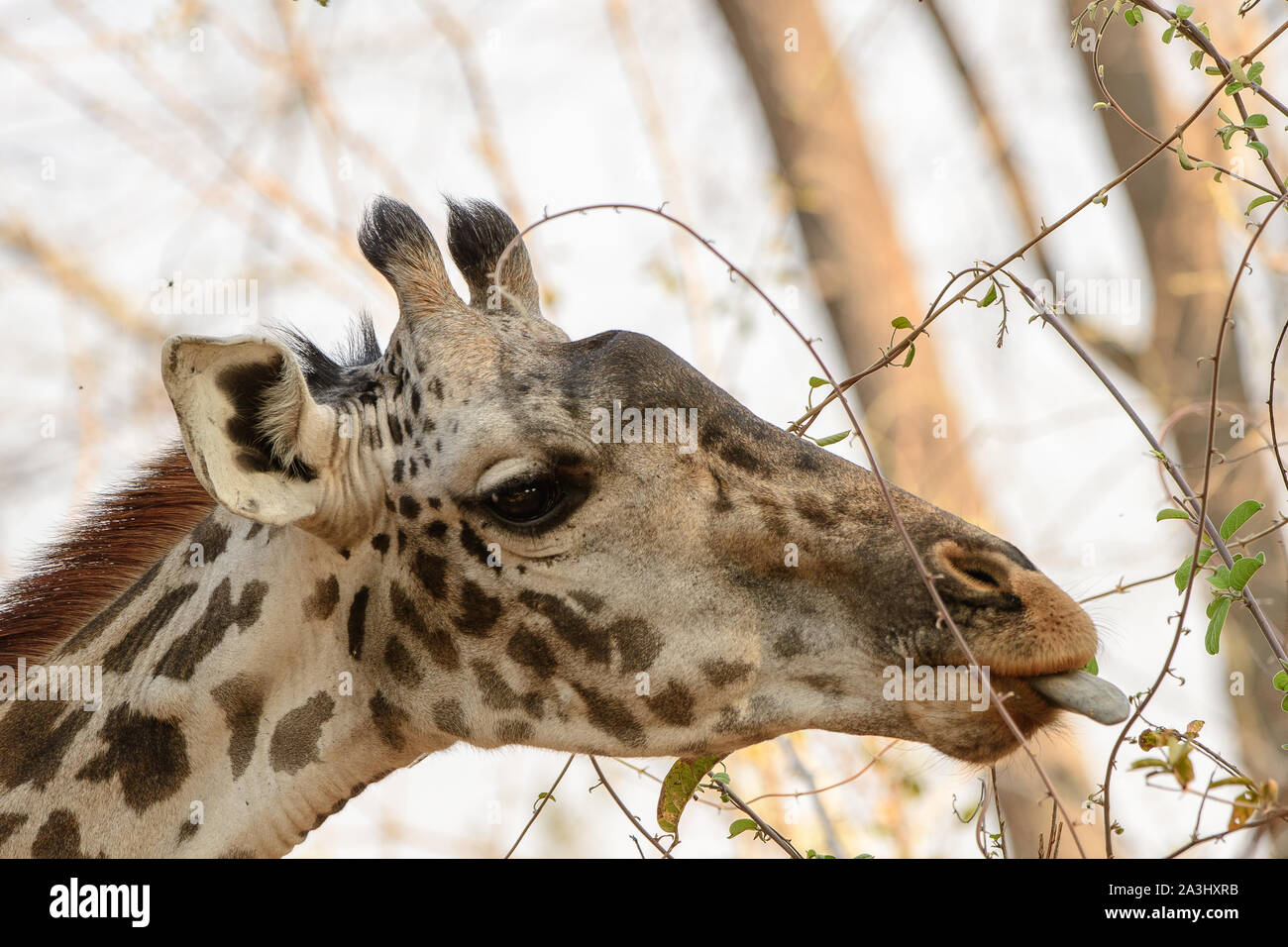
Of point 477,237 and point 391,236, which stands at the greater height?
point 477,237

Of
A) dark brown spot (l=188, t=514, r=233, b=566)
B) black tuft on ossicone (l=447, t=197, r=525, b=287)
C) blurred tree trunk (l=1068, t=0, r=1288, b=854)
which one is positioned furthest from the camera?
blurred tree trunk (l=1068, t=0, r=1288, b=854)

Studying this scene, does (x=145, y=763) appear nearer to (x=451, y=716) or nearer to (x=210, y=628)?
(x=210, y=628)

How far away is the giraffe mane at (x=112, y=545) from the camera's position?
14.9ft

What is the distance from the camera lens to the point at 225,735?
4.03m

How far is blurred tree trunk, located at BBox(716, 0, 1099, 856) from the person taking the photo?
1155 cm

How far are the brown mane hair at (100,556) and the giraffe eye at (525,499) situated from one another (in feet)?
4.59

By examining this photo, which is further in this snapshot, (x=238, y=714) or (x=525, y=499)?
(x=238, y=714)

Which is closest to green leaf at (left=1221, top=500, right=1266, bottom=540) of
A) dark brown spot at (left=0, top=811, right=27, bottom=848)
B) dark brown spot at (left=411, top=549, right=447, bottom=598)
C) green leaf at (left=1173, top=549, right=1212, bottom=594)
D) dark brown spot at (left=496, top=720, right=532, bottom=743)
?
green leaf at (left=1173, top=549, right=1212, bottom=594)

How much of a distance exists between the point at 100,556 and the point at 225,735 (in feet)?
3.52

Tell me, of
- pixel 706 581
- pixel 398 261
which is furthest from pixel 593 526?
pixel 398 261

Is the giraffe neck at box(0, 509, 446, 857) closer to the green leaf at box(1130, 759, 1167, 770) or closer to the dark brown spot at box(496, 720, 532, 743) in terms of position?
the dark brown spot at box(496, 720, 532, 743)

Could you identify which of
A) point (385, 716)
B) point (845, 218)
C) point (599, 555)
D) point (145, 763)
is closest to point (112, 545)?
point (145, 763)

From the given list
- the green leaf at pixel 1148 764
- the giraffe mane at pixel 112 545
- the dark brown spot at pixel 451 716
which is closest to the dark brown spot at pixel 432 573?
the dark brown spot at pixel 451 716

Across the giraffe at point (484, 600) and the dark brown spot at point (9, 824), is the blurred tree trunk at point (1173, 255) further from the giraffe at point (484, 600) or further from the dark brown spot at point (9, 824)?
the dark brown spot at point (9, 824)
